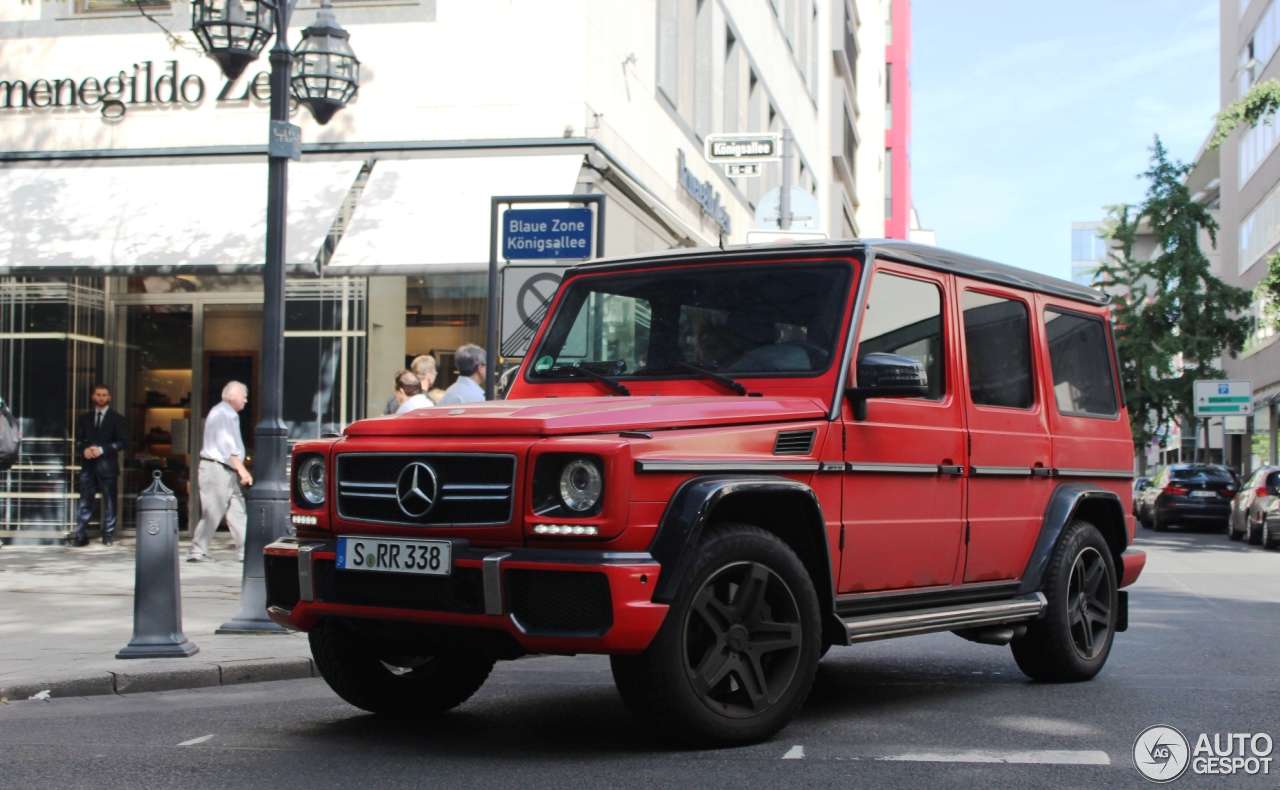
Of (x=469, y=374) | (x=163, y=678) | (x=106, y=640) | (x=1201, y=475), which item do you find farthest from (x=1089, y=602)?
(x=1201, y=475)

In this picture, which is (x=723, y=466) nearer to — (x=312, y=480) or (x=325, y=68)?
(x=312, y=480)

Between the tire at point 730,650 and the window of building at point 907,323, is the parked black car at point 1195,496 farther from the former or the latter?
the tire at point 730,650

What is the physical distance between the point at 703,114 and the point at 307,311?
8.73 meters

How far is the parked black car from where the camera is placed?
108 ft

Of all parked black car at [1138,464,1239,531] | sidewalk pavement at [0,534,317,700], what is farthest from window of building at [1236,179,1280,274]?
sidewalk pavement at [0,534,317,700]

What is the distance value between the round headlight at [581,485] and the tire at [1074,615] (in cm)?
320

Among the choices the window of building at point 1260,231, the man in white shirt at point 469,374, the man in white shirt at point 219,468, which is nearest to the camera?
the man in white shirt at point 469,374

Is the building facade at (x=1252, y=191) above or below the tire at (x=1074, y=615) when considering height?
above

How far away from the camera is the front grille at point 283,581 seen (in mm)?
5840

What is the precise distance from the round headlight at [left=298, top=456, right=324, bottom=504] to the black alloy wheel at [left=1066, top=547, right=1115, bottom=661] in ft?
12.6

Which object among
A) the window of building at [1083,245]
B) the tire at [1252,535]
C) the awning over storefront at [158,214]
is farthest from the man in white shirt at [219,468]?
the window of building at [1083,245]

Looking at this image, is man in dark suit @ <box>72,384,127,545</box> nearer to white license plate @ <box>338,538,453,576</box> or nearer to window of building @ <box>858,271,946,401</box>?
white license plate @ <box>338,538,453,576</box>

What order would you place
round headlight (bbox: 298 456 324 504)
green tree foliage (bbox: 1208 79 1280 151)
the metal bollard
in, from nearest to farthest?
round headlight (bbox: 298 456 324 504) < the metal bollard < green tree foliage (bbox: 1208 79 1280 151)

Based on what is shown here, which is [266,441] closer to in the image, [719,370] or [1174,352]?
[719,370]
